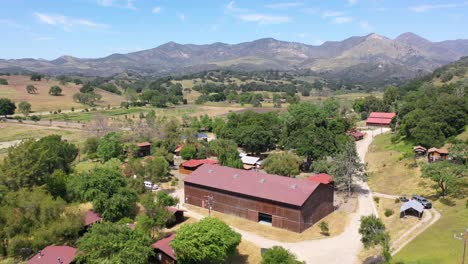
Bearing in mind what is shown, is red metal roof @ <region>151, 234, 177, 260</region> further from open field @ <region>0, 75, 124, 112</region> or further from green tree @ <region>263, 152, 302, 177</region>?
open field @ <region>0, 75, 124, 112</region>

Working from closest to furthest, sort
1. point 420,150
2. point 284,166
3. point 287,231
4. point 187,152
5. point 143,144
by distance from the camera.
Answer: point 287,231, point 284,166, point 420,150, point 187,152, point 143,144

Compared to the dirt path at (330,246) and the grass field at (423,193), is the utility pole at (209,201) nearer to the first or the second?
the dirt path at (330,246)

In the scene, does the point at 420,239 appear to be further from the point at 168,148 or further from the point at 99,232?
the point at 168,148

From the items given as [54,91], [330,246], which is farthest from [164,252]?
[54,91]

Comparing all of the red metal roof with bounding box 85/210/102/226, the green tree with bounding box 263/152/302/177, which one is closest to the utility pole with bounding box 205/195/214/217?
the green tree with bounding box 263/152/302/177

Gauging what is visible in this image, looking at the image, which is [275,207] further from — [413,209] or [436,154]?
[436,154]
